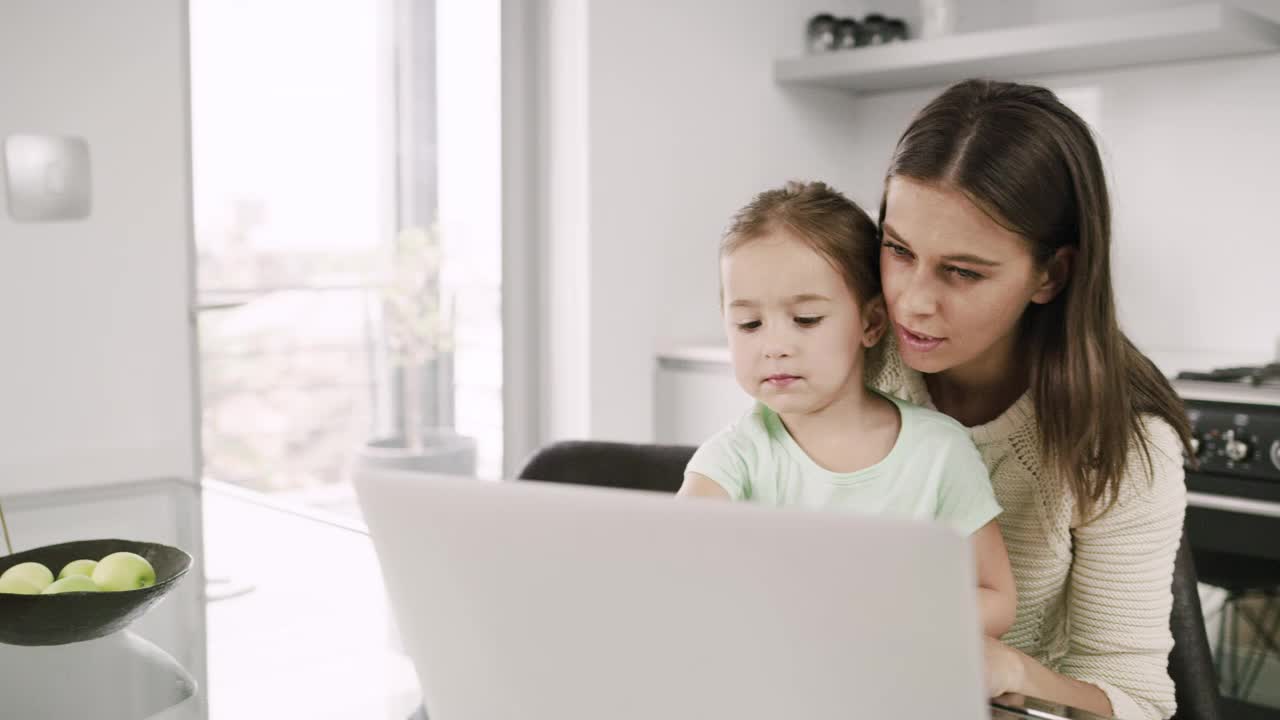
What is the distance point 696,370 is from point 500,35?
1022 mm

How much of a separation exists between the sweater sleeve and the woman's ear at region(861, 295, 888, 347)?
0.87ft

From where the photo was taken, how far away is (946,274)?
1038mm

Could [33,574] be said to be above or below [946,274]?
below

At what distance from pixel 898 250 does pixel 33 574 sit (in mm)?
791

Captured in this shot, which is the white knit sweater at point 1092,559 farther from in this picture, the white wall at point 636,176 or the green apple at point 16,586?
the white wall at point 636,176

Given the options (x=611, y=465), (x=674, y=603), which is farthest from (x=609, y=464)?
(x=674, y=603)

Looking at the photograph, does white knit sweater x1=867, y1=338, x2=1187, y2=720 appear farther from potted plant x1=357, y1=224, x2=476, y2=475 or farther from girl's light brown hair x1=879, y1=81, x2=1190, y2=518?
potted plant x1=357, y1=224, x2=476, y2=475

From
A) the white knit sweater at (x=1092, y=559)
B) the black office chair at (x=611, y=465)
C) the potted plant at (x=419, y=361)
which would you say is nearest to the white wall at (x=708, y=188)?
the potted plant at (x=419, y=361)

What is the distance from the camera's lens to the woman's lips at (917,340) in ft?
3.42

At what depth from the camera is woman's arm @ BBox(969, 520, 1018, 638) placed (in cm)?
95

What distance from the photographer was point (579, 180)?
117 inches

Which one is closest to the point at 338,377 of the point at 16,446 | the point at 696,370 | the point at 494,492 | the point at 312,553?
the point at 16,446

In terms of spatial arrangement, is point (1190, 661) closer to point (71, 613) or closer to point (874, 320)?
point (874, 320)

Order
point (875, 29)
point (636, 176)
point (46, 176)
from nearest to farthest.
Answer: point (46, 176), point (636, 176), point (875, 29)
